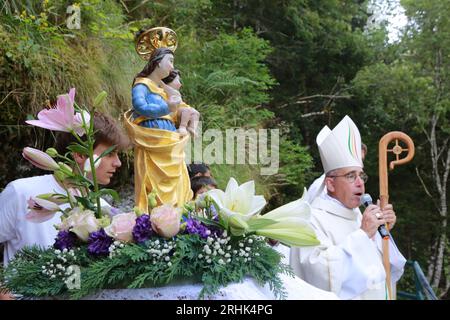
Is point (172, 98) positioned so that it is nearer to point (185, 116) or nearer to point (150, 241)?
point (185, 116)

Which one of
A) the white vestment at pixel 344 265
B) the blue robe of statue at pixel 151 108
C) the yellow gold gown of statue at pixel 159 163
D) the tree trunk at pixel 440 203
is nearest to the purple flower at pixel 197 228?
the yellow gold gown of statue at pixel 159 163

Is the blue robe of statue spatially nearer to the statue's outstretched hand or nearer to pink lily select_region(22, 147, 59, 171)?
the statue's outstretched hand

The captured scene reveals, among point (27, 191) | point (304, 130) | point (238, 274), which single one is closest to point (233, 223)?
point (238, 274)

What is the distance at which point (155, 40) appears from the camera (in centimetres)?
301

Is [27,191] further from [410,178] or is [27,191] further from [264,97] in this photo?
[410,178]

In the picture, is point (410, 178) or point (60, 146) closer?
point (60, 146)

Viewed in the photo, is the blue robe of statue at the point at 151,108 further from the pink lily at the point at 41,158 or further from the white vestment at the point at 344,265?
the white vestment at the point at 344,265

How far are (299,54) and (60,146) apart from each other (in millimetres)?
12012

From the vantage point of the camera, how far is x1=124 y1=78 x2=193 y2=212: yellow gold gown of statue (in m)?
2.73

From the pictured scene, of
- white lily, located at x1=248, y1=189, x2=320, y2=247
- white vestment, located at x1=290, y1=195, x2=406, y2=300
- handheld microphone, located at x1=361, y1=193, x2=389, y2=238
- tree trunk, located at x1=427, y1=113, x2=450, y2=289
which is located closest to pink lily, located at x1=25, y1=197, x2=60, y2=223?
white lily, located at x1=248, y1=189, x2=320, y2=247

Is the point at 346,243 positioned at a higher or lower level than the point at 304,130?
lower

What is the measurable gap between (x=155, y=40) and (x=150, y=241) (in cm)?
132

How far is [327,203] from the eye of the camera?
12.4ft
